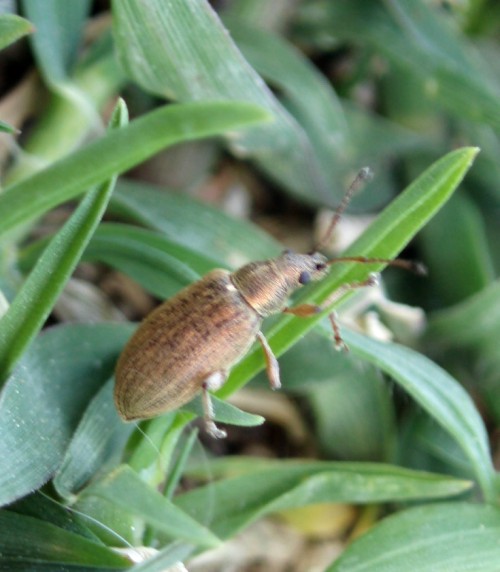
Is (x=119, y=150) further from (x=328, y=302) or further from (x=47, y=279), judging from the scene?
(x=328, y=302)

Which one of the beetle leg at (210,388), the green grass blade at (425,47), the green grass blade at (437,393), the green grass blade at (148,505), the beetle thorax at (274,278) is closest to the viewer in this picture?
the green grass blade at (148,505)

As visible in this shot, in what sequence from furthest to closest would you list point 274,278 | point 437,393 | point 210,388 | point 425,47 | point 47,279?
point 425,47, point 274,278, point 437,393, point 210,388, point 47,279

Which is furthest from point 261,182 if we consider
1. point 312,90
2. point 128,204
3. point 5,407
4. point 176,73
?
point 5,407

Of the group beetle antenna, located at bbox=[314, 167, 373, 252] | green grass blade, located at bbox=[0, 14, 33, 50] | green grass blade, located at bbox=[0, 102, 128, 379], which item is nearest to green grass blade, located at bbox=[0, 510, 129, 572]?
green grass blade, located at bbox=[0, 102, 128, 379]

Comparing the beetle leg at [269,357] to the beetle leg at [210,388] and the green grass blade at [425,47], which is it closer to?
the beetle leg at [210,388]

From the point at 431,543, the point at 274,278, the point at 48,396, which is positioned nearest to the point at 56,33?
the point at 274,278

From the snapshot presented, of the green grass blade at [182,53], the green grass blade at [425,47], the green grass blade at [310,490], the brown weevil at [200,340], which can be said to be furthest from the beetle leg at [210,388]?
the green grass blade at [425,47]

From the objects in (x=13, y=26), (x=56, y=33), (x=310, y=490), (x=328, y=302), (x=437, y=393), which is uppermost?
(x=13, y=26)
